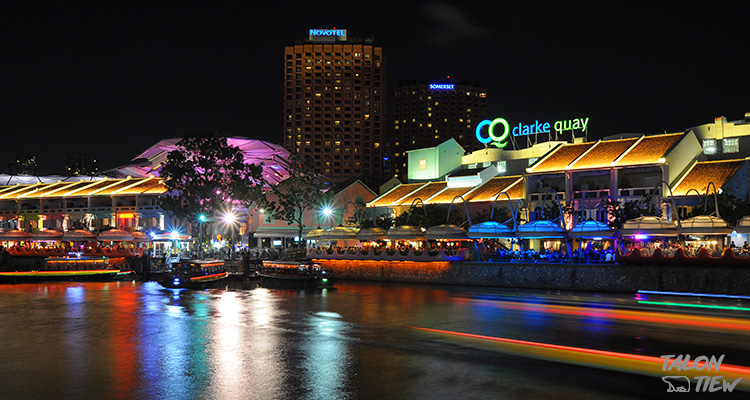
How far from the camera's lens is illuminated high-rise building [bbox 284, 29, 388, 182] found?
6462 inches

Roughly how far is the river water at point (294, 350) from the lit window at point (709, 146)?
30486 mm

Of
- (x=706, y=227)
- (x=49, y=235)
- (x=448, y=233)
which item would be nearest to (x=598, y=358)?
(x=706, y=227)

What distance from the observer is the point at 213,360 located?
55.2 ft

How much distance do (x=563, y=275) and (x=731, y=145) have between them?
2790cm

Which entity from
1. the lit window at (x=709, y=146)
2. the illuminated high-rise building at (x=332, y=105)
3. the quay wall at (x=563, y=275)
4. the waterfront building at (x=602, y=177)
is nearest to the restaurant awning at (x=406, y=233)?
the quay wall at (x=563, y=275)

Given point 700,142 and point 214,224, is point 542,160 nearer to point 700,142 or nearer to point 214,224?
point 700,142

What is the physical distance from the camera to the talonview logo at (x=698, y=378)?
1377 centimetres

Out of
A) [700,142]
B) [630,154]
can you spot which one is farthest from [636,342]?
[700,142]

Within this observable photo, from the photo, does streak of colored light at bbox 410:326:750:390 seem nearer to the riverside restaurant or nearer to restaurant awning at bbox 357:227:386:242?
the riverside restaurant

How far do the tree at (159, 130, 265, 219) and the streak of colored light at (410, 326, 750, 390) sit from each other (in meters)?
40.8

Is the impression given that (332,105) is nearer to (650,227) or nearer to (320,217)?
(320,217)

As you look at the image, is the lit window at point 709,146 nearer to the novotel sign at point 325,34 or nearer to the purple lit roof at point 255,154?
the purple lit roof at point 255,154

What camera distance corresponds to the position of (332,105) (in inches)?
6491

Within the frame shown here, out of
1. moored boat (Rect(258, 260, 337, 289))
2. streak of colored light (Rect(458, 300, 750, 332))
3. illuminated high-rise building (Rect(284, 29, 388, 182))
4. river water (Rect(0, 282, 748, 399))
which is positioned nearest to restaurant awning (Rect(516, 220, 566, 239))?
river water (Rect(0, 282, 748, 399))
